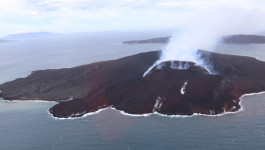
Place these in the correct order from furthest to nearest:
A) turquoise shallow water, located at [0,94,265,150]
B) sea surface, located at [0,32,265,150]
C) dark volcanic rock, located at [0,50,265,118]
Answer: dark volcanic rock, located at [0,50,265,118], turquoise shallow water, located at [0,94,265,150], sea surface, located at [0,32,265,150]

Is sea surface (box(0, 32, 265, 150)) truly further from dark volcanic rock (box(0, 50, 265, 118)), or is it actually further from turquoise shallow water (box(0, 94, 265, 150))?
dark volcanic rock (box(0, 50, 265, 118))

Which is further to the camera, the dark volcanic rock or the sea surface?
the dark volcanic rock

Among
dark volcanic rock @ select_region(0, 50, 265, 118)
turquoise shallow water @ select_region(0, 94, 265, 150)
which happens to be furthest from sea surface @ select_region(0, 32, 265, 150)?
dark volcanic rock @ select_region(0, 50, 265, 118)

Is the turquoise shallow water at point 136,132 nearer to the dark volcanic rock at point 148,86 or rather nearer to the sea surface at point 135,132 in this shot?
the sea surface at point 135,132

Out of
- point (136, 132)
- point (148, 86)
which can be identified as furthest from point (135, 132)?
point (148, 86)

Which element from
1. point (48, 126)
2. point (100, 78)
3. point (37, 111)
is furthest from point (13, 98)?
point (48, 126)

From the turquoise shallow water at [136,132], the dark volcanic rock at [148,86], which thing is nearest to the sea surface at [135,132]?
the turquoise shallow water at [136,132]

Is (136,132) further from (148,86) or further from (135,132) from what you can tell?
(148,86)

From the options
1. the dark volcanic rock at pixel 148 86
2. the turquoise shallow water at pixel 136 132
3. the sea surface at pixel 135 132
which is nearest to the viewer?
the sea surface at pixel 135 132
